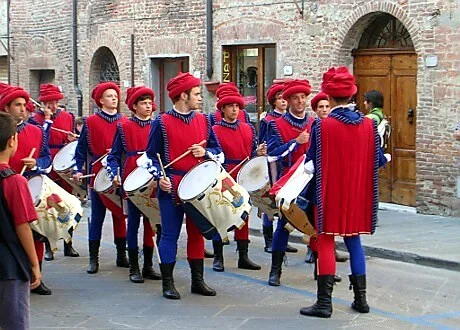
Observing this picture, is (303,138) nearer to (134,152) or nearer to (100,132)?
(134,152)

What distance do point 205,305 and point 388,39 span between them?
7.69 meters

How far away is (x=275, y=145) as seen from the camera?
335 inches

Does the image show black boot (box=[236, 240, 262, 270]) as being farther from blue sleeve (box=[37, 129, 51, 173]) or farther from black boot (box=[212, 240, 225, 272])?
blue sleeve (box=[37, 129, 51, 173])

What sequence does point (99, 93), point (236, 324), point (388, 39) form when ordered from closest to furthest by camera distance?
point (236, 324), point (99, 93), point (388, 39)

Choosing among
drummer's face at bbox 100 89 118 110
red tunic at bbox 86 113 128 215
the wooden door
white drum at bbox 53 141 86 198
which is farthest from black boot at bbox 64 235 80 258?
the wooden door

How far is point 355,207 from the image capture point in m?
6.89

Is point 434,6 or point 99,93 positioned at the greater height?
point 434,6

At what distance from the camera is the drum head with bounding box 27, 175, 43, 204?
7.42 metres

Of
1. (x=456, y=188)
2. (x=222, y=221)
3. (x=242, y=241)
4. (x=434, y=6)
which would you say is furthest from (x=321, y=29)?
(x=222, y=221)

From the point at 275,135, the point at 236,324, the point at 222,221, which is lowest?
the point at 236,324

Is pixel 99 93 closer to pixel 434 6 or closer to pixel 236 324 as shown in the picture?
pixel 236 324

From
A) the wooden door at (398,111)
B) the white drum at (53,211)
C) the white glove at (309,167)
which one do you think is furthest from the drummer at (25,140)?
the wooden door at (398,111)

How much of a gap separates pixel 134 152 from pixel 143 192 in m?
0.71

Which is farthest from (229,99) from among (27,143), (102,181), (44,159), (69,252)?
(69,252)
